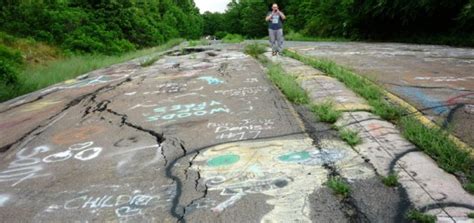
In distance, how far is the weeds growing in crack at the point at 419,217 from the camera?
282 centimetres

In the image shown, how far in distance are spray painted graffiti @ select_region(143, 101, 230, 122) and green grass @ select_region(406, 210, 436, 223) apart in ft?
11.8

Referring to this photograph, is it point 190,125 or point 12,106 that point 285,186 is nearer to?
point 190,125

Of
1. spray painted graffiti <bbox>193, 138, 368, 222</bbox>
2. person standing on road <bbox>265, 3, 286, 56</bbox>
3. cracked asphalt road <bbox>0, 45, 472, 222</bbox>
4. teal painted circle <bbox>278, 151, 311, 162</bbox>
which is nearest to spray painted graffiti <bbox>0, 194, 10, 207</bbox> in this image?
cracked asphalt road <bbox>0, 45, 472, 222</bbox>

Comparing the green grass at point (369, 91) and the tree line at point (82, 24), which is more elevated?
the tree line at point (82, 24)

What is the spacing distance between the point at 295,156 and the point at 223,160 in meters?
0.67

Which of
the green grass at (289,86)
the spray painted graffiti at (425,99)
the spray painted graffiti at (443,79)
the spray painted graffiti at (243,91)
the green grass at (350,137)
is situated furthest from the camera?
the spray painted graffiti at (243,91)

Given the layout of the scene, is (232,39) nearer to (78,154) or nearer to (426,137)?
(78,154)

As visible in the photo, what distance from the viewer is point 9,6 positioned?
1995 cm

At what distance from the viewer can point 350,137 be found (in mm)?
4473

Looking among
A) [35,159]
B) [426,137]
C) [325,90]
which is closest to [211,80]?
[325,90]

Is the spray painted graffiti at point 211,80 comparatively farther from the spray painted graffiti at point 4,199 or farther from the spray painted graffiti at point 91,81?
the spray painted graffiti at point 4,199

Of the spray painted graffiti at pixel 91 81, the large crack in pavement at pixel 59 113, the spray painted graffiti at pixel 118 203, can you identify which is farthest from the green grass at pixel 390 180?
the spray painted graffiti at pixel 91 81

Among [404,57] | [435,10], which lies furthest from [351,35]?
[404,57]

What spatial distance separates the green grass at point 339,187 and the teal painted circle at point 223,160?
39.9 inches
